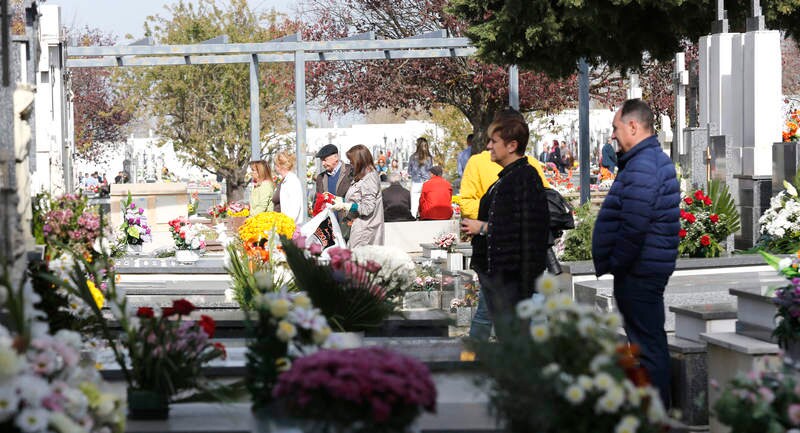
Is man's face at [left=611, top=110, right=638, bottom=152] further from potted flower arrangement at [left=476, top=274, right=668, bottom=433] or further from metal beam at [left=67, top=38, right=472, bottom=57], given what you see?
metal beam at [left=67, top=38, right=472, bottom=57]

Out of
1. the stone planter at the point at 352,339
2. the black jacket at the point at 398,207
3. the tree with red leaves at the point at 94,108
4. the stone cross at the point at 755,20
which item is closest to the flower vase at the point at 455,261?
the black jacket at the point at 398,207

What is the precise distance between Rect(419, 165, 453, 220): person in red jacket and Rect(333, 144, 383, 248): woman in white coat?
604 cm

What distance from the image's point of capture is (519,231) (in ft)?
21.9

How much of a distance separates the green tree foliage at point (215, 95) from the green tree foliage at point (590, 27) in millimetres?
11909

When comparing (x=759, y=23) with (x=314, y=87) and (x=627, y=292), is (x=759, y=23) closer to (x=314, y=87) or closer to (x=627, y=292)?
(x=627, y=292)

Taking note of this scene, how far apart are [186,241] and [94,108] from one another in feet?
109

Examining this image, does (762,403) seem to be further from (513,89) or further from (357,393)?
(513,89)

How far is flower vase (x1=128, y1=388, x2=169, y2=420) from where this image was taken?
16.3 feet

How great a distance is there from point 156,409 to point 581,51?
14.0 m

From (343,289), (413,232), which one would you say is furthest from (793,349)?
(413,232)

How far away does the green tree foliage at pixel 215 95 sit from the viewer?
98.2ft

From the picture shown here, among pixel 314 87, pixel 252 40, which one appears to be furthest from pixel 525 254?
pixel 252 40

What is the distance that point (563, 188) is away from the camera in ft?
69.2

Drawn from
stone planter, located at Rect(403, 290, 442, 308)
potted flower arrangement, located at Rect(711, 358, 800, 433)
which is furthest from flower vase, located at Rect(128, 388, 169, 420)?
stone planter, located at Rect(403, 290, 442, 308)
